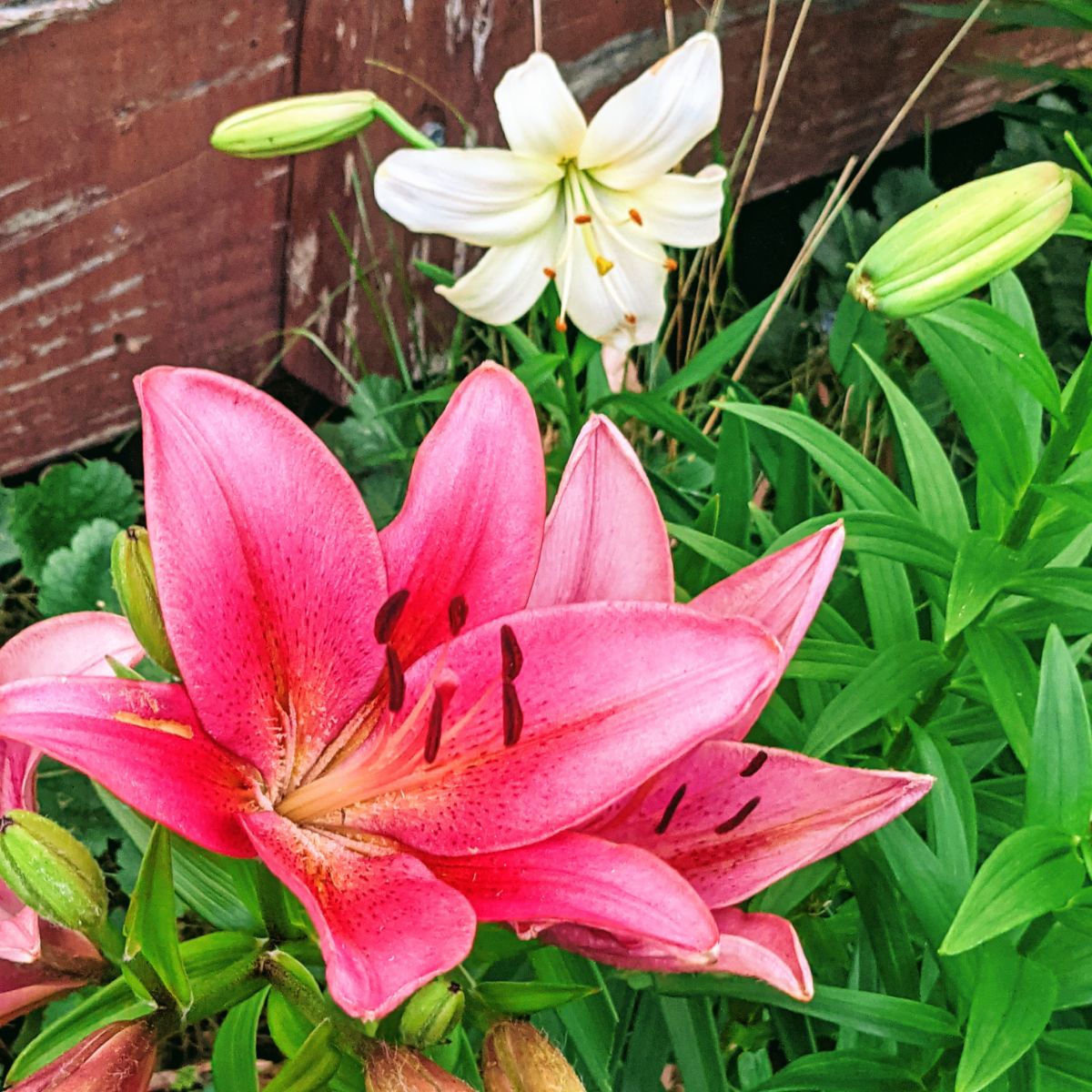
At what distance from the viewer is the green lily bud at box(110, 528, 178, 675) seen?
43cm

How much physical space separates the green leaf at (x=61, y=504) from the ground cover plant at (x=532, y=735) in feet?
1.74

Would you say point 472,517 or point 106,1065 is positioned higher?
point 472,517

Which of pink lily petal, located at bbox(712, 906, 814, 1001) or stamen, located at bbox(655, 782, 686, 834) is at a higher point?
stamen, located at bbox(655, 782, 686, 834)

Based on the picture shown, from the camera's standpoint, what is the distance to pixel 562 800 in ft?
1.24

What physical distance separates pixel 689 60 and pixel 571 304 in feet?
0.57

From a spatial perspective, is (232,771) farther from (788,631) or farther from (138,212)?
(138,212)

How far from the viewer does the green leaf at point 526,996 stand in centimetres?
46

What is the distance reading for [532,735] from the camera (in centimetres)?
39

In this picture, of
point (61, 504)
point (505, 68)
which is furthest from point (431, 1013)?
point (505, 68)

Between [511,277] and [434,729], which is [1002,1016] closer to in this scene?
[434,729]

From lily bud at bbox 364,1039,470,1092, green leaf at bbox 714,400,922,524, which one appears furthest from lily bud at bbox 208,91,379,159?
lily bud at bbox 364,1039,470,1092

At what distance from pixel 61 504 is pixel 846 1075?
0.83 metres

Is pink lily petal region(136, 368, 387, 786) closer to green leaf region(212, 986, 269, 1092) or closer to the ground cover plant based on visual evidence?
the ground cover plant

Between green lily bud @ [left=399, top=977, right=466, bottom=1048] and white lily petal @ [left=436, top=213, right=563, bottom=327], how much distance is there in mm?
448
